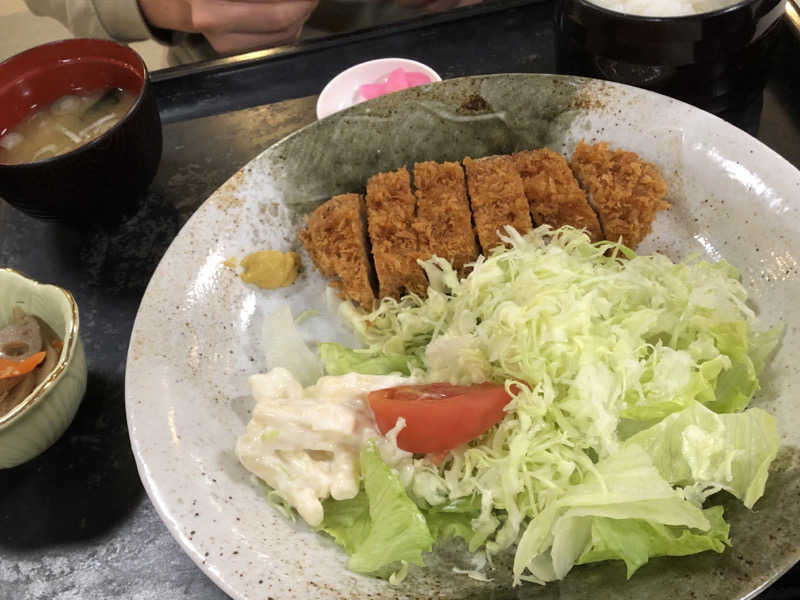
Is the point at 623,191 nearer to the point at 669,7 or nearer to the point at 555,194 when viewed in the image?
the point at 555,194

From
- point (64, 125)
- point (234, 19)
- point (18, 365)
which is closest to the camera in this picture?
point (18, 365)

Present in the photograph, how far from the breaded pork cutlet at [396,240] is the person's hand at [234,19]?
1346mm

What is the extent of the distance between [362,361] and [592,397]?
0.62 meters

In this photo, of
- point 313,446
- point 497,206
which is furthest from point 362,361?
point 497,206

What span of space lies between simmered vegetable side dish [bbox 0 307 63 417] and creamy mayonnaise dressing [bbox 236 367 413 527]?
589 millimetres

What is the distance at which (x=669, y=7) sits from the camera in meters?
1.97

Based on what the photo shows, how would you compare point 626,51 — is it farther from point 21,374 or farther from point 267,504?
point 21,374

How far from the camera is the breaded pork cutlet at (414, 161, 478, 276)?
192 centimetres

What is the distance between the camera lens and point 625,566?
1.31m

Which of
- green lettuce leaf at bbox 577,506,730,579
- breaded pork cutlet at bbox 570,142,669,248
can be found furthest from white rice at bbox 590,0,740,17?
green lettuce leaf at bbox 577,506,730,579

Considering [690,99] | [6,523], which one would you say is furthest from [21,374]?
[690,99]

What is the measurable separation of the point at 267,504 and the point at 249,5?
222cm

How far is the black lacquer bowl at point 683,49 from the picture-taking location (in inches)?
71.7

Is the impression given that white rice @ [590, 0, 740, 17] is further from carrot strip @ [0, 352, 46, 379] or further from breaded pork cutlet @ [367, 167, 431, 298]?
carrot strip @ [0, 352, 46, 379]
